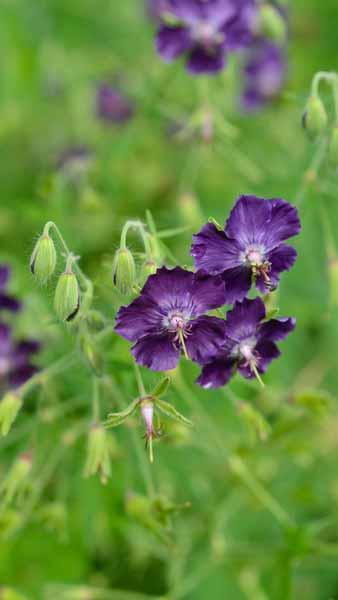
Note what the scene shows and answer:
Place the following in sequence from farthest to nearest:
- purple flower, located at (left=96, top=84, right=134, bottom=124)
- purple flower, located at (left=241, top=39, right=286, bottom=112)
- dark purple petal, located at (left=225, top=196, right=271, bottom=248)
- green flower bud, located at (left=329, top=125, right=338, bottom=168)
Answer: purple flower, located at (left=96, top=84, right=134, bottom=124)
purple flower, located at (left=241, top=39, right=286, bottom=112)
green flower bud, located at (left=329, top=125, right=338, bottom=168)
dark purple petal, located at (left=225, top=196, right=271, bottom=248)

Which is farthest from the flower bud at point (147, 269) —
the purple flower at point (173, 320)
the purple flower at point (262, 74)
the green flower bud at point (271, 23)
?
the purple flower at point (262, 74)

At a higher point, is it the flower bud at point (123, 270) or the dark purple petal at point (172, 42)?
the dark purple petal at point (172, 42)

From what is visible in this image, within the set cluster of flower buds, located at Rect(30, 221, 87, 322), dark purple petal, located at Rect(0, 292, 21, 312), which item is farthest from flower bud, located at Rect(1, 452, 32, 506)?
cluster of flower buds, located at Rect(30, 221, 87, 322)

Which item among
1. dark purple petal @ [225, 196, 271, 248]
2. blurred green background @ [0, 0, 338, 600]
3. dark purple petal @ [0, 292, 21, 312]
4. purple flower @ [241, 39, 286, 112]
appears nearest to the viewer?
dark purple petal @ [225, 196, 271, 248]

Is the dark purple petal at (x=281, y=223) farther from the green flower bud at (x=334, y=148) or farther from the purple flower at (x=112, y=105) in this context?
the purple flower at (x=112, y=105)

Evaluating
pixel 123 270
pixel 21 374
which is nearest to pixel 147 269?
pixel 123 270

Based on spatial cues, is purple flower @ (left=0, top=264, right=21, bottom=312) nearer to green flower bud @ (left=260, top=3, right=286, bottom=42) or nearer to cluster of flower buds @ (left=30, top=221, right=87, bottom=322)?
cluster of flower buds @ (left=30, top=221, right=87, bottom=322)

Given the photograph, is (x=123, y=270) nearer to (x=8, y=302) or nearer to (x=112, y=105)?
(x=8, y=302)

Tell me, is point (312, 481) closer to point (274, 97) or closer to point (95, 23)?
point (274, 97)
